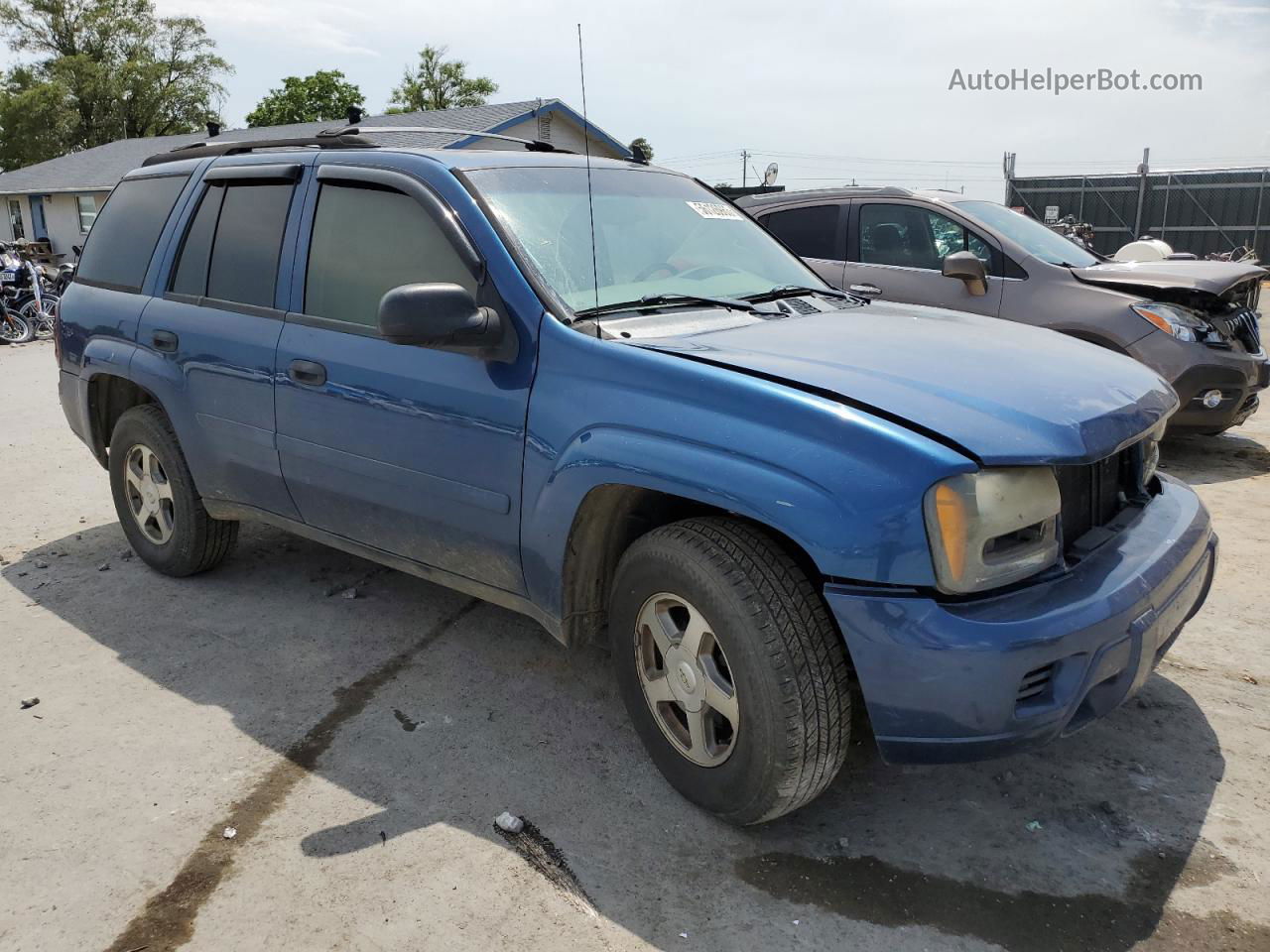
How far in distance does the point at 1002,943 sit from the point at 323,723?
2.21 metres

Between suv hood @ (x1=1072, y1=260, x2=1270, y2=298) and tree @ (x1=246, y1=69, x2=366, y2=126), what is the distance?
4817 cm

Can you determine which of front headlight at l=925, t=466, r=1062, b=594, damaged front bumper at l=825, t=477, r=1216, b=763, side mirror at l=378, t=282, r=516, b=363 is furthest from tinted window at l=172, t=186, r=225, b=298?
front headlight at l=925, t=466, r=1062, b=594

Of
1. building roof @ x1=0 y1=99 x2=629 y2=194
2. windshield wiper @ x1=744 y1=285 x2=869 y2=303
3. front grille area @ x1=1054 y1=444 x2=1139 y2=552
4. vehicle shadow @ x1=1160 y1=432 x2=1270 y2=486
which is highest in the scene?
building roof @ x1=0 y1=99 x2=629 y2=194

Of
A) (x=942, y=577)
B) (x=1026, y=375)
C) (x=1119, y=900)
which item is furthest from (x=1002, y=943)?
(x=1026, y=375)

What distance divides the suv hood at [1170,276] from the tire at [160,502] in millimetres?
5505

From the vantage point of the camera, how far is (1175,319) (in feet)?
20.8

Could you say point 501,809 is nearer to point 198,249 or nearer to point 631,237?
A: point 631,237

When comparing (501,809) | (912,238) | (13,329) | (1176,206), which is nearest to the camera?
(501,809)

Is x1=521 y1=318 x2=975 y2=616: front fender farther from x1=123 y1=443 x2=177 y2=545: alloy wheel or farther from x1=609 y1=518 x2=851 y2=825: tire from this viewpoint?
x1=123 y1=443 x2=177 y2=545: alloy wheel

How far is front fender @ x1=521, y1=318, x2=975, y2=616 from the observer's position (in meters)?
2.32

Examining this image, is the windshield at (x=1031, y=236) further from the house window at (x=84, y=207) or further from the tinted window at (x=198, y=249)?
the house window at (x=84, y=207)

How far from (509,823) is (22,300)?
16563mm

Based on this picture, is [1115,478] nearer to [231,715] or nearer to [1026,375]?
[1026,375]

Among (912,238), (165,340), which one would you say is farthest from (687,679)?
(912,238)
